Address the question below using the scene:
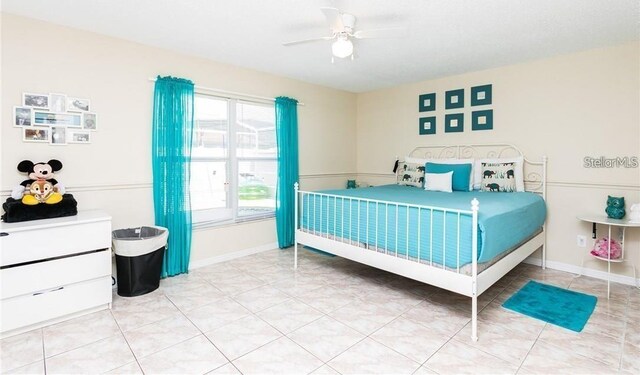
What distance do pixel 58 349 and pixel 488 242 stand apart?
284cm

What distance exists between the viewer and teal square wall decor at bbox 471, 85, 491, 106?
3.89m

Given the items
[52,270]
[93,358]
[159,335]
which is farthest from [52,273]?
[159,335]

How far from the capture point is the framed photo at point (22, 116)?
8.21 ft

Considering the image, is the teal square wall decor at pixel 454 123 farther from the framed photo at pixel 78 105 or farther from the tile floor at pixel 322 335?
the framed photo at pixel 78 105

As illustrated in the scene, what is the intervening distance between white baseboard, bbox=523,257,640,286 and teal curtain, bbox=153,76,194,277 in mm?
3878

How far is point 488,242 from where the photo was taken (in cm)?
217

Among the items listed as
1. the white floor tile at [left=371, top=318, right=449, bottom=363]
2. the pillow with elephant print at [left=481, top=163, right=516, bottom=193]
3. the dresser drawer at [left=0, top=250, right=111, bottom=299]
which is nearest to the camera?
the white floor tile at [left=371, top=318, right=449, bottom=363]

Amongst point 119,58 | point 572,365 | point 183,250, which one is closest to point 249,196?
point 183,250

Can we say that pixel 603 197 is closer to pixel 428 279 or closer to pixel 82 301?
pixel 428 279

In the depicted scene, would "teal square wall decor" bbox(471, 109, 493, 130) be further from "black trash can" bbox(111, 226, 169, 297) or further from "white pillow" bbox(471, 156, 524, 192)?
"black trash can" bbox(111, 226, 169, 297)

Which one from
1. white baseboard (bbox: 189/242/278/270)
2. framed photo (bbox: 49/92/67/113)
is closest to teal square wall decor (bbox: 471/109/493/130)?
white baseboard (bbox: 189/242/278/270)

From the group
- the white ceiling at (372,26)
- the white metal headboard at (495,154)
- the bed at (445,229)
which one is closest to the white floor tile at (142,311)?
the bed at (445,229)

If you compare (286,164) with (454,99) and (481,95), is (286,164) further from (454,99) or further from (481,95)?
(481,95)

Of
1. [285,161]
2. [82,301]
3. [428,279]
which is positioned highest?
[285,161]
